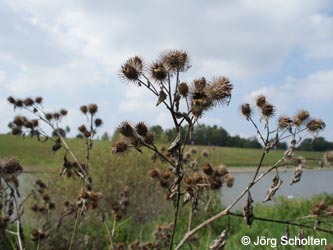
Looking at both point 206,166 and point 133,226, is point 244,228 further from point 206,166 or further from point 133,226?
point 206,166

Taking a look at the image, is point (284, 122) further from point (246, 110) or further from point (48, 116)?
point (48, 116)

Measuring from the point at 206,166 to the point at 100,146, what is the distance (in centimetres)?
761

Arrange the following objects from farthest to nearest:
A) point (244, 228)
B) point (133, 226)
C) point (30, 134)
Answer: point (133, 226) → point (244, 228) → point (30, 134)

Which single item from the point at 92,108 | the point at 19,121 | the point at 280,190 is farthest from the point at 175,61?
the point at 280,190

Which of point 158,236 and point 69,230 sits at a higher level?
point 158,236

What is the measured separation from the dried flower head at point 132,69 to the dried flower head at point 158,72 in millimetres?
64

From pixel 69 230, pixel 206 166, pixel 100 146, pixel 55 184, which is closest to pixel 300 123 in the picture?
pixel 206 166

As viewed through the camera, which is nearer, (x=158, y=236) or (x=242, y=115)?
(x=242, y=115)

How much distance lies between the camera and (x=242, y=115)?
8.94 feet

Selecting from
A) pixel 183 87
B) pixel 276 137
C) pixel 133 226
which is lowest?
pixel 133 226

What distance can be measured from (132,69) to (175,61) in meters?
0.21

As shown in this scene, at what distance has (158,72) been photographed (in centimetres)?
219

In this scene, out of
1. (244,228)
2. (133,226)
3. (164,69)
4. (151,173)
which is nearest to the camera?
(164,69)

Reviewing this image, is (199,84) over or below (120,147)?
over
